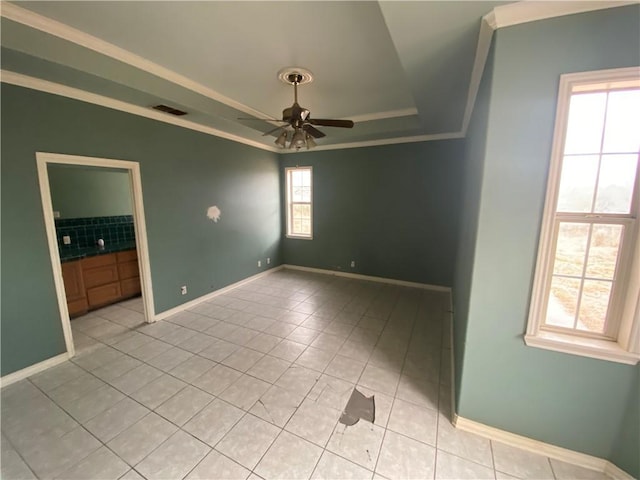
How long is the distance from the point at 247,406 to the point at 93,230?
3861 millimetres

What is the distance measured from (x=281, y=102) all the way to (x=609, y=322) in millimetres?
3621

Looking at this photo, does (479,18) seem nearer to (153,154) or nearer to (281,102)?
(281,102)

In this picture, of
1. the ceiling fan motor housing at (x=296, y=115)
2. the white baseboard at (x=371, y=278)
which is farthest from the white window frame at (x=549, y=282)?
the white baseboard at (x=371, y=278)

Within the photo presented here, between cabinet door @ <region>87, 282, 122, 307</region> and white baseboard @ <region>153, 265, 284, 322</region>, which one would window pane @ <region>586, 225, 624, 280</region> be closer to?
white baseboard @ <region>153, 265, 284, 322</region>

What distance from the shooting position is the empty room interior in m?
1.38

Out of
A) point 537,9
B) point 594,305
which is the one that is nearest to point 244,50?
point 537,9

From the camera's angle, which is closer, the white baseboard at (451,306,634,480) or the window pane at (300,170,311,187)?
the white baseboard at (451,306,634,480)

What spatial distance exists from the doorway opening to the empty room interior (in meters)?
0.03

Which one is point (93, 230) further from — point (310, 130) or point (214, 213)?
point (310, 130)

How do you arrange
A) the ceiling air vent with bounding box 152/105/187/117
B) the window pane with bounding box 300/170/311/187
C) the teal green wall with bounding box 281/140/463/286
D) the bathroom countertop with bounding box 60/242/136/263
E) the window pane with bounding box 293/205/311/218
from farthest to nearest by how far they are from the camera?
the window pane with bounding box 293/205/311/218 < the window pane with bounding box 300/170/311/187 < the teal green wall with bounding box 281/140/463/286 < the bathroom countertop with bounding box 60/242/136/263 < the ceiling air vent with bounding box 152/105/187/117

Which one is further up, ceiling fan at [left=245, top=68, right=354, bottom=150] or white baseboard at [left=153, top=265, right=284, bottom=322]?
ceiling fan at [left=245, top=68, right=354, bottom=150]

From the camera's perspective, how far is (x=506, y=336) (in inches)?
62.9

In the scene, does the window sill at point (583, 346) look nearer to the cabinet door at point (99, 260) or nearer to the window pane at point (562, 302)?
the window pane at point (562, 302)

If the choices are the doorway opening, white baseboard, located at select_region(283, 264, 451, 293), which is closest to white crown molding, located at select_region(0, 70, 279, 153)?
the doorway opening
